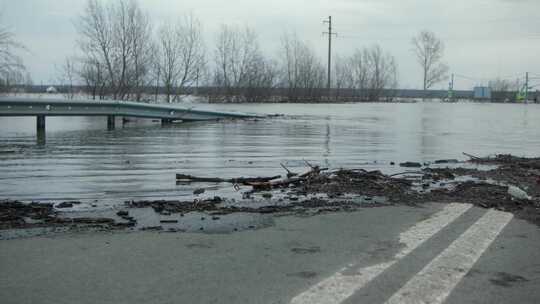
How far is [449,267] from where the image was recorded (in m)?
4.66

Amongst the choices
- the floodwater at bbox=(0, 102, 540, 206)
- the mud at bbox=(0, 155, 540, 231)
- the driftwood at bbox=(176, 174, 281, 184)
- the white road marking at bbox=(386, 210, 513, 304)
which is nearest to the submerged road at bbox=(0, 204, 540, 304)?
the white road marking at bbox=(386, 210, 513, 304)

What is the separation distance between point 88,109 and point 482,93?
98.0 metres

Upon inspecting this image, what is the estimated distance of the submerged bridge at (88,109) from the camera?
57.8ft

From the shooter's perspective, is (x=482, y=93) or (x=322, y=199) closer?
(x=322, y=199)

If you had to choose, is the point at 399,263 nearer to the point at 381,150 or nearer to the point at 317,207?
the point at 317,207

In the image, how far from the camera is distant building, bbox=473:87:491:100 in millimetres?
104750

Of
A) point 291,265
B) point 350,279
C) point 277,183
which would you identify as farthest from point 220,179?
point 350,279

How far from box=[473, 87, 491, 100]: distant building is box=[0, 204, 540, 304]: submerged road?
10592 cm

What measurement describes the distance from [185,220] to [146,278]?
78.5 inches

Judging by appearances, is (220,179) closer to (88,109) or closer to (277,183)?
(277,183)

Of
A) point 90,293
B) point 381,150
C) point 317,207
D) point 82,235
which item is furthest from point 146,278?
point 381,150

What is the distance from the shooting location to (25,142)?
15.2 m

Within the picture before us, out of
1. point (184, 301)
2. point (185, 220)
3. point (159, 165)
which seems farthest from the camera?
point (159, 165)

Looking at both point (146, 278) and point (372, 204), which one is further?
point (372, 204)
